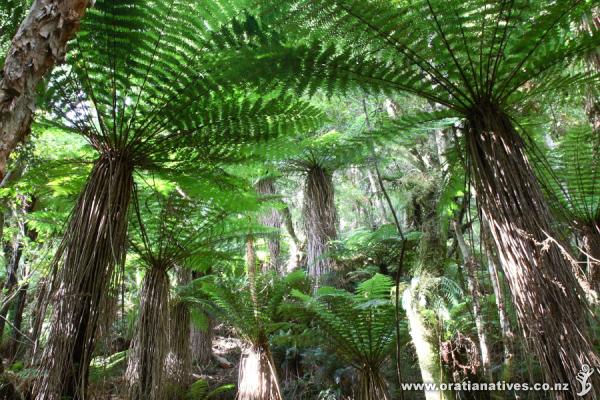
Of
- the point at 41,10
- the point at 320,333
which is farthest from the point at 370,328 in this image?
the point at 41,10

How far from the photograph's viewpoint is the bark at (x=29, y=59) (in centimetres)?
123

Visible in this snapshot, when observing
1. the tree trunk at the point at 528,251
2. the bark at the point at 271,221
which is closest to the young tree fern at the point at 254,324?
the bark at the point at 271,221

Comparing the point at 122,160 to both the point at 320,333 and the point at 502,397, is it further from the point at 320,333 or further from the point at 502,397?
the point at 502,397

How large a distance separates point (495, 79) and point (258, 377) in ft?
9.60

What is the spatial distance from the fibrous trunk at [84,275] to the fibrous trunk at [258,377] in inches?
81.3

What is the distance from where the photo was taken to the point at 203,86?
1.85 m

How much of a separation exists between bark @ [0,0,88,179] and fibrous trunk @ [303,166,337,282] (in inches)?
150

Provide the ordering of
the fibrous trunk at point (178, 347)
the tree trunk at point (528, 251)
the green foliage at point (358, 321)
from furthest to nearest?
1. the fibrous trunk at point (178, 347)
2. the green foliage at point (358, 321)
3. the tree trunk at point (528, 251)

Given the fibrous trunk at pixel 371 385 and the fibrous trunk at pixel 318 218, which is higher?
the fibrous trunk at pixel 318 218

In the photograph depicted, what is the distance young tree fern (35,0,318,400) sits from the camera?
5.15 ft

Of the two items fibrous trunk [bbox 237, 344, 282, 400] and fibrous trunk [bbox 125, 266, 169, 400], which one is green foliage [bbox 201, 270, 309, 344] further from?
fibrous trunk [bbox 125, 266, 169, 400]

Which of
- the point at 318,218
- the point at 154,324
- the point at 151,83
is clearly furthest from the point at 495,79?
the point at 318,218

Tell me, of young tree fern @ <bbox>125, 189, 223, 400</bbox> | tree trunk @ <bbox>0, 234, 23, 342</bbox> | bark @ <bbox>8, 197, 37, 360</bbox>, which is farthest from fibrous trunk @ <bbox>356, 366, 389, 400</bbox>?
bark @ <bbox>8, 197, 37, 360</bbox>

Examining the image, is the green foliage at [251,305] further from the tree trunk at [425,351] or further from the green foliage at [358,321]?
the tree trunk at [425,351]
